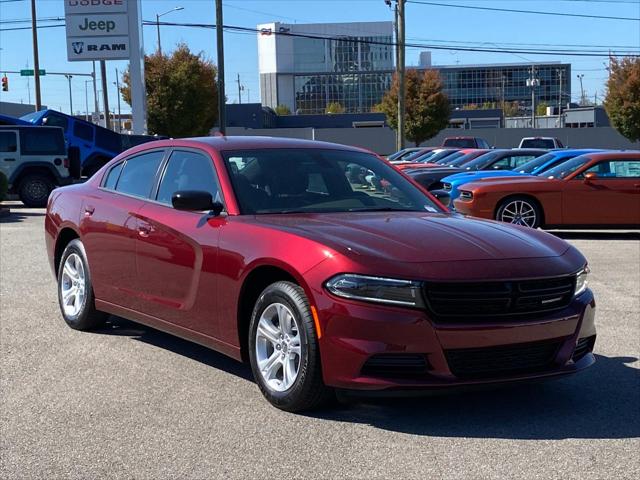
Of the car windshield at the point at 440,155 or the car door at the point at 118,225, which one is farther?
the car windshield at the point at 440,155

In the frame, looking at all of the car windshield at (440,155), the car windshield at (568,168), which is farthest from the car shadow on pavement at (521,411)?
the car windshield at (440,155)

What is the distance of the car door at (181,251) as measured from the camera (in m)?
5.23

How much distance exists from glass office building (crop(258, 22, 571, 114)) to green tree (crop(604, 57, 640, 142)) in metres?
82.4

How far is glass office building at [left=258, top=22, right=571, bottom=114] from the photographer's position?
130500 millimetres

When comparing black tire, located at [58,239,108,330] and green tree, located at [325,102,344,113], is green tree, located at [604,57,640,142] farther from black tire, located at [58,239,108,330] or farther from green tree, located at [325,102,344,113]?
green tree, located at [325,102,344,113]

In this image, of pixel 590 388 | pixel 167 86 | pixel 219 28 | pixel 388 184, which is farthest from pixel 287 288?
pixel 167 86

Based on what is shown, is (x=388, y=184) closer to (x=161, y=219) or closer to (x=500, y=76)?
(x=161, y=219)

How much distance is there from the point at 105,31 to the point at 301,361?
30.5 m

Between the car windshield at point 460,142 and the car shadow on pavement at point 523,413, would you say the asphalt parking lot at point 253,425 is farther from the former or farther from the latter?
the car windshield at point 460,142

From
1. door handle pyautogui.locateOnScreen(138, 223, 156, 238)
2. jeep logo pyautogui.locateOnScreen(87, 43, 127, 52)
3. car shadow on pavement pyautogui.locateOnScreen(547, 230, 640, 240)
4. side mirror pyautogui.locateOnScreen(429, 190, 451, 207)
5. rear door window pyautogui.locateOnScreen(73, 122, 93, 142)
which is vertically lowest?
car shadow on pavement pyautogui.locateOnScreen(547, 230, 640, 240)

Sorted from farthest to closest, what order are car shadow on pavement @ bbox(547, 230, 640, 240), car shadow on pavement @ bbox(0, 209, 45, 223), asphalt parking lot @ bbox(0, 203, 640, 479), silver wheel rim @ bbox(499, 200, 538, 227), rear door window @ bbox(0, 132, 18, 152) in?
rear door window @ bbox(0, 132, 18, 152) < car shadow on pavement @ bbox(0, 209, 45, 223) < car shadow on pavement @ bbox(547, 230, 640, 240) < silver wheel rim @ bbox(499, 200, 538, 227) < asphalt parking lot @ bbox(0, 203, 640, 479)

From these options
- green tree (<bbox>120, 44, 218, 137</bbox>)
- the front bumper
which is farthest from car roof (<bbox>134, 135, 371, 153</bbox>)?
green tree (<bbox>120, 44, 218, 137</bbox>)

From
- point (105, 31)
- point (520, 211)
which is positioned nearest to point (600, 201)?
point (520, 211)

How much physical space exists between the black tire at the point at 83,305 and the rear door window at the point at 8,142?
15.2m
